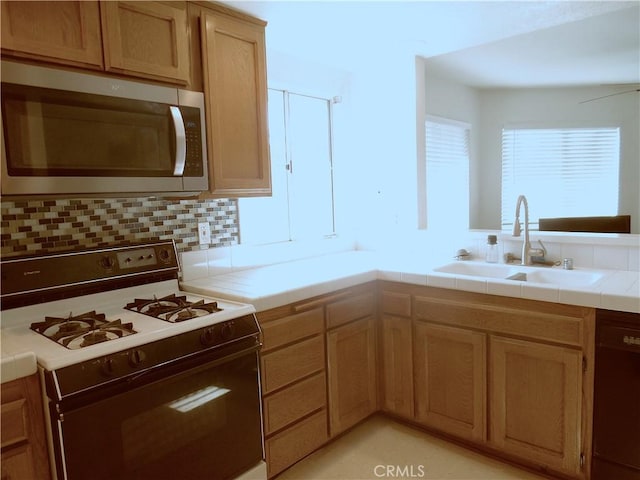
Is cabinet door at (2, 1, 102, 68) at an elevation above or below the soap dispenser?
above

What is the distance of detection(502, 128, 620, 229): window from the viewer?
4387 millimetres

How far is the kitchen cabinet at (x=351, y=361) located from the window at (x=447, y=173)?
1.57 metres

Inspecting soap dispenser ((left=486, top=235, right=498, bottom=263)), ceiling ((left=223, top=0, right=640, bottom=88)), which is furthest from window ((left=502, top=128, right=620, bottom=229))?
soap dispenser ((left=486, top=235, right=498, bottom=263))

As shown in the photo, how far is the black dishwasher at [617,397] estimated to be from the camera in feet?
5.50

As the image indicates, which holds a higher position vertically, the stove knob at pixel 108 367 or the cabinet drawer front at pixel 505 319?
the stove knob at pixel 108 367

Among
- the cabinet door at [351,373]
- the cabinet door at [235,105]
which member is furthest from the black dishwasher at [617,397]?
the cabinet door at [235,105]

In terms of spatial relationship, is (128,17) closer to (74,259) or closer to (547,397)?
(74,259)

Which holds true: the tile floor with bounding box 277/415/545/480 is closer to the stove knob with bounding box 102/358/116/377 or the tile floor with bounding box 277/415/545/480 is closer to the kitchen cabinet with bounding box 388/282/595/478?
the kitchen cabinet with bounding box 388/282/595/478

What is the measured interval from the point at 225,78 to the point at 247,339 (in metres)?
1.17

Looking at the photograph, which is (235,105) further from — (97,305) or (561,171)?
(561,171)

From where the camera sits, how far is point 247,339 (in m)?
1.74

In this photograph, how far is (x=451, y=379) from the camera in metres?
2.18

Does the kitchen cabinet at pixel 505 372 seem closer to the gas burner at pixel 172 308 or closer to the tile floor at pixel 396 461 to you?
the tile floor at pixel 396 461

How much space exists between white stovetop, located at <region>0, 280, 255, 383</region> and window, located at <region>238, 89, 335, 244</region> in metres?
0.75
